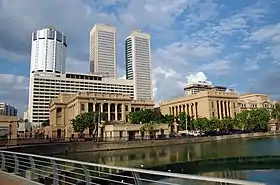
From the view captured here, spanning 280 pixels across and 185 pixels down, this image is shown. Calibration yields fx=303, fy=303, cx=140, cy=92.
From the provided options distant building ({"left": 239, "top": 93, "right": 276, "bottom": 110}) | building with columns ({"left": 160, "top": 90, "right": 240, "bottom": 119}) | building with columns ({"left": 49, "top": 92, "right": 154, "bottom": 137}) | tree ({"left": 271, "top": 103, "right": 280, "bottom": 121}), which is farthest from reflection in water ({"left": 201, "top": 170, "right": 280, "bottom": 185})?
distant building ({"left": 239, "top": 93, "right": 276, "bottom": 110})

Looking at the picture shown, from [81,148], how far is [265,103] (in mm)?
122345

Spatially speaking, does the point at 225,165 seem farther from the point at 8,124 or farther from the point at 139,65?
the point at 139,65

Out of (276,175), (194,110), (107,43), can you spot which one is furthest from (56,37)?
(276,175)

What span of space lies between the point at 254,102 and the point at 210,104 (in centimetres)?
3973

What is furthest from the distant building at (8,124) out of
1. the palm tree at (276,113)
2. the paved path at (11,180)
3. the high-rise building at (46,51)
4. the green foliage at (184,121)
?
the high-rise building at (46,51)

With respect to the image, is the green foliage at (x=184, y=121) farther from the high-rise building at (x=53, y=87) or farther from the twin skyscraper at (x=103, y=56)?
the twin skyscraper at (x=103, y=56)

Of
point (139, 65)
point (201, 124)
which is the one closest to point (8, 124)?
point (201, 124)

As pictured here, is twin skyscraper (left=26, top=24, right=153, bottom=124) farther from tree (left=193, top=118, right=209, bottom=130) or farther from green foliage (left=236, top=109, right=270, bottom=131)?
green foliage (left=236, top=109, right=270, bottom=131)

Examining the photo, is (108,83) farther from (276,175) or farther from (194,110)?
(276,175)

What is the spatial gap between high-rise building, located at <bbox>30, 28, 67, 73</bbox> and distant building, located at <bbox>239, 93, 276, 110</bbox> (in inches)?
4456

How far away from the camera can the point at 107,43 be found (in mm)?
191500

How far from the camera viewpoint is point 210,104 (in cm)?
11819

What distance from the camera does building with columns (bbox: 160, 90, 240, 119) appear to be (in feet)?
388

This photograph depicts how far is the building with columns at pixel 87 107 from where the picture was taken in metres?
96.6
